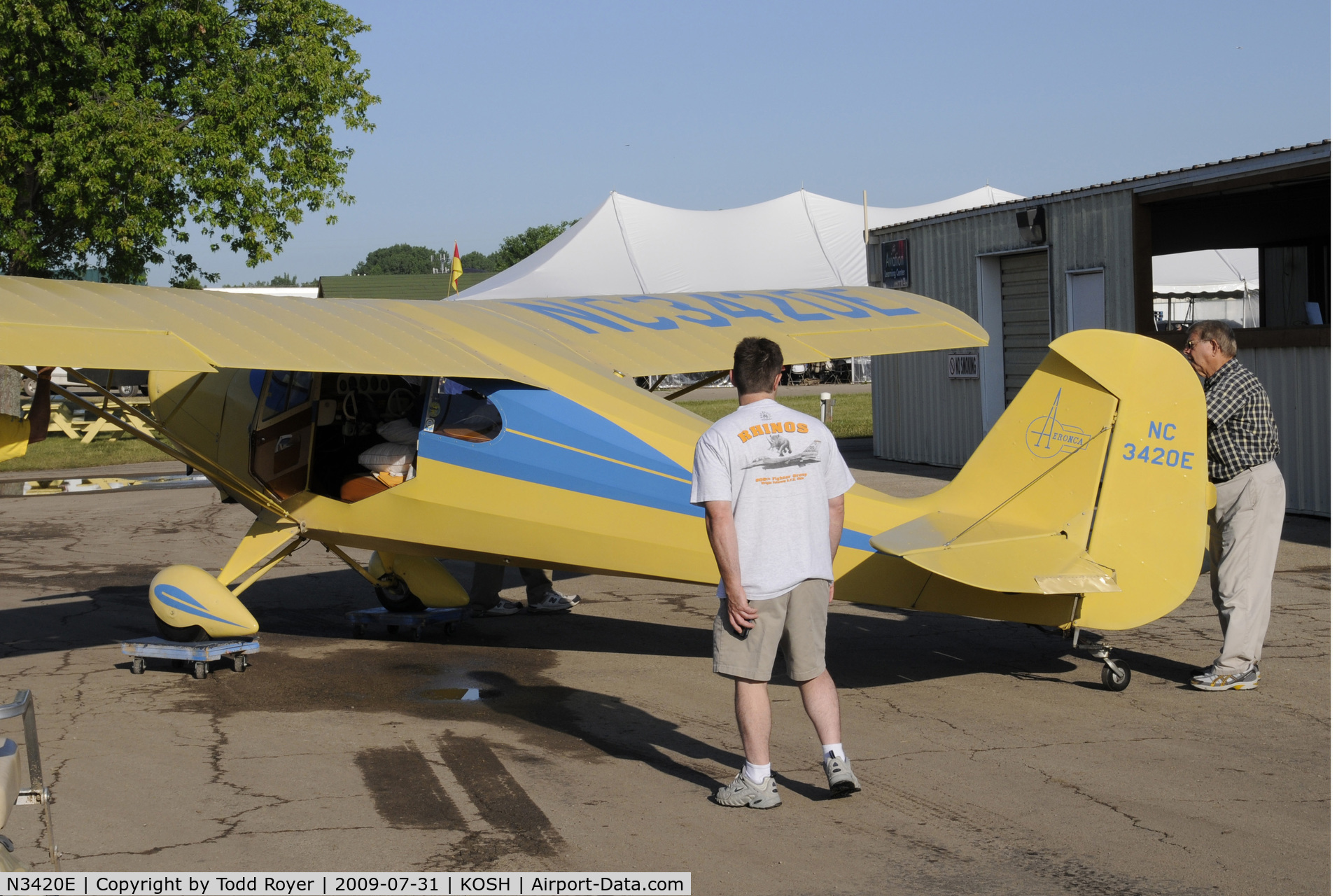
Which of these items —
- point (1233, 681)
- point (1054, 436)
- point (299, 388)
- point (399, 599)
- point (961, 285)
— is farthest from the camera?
point (961, 285)

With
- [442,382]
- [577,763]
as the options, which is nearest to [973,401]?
[442,382]

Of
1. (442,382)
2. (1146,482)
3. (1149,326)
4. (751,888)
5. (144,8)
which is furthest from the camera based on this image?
(144,8)

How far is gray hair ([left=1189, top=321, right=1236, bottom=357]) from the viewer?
6465 mm

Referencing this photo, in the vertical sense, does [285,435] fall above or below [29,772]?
above

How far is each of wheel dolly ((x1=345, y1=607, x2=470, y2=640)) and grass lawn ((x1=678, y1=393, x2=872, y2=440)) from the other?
48.6ft

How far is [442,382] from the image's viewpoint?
7141 mm

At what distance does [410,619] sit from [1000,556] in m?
4.51

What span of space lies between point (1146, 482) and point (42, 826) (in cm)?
506

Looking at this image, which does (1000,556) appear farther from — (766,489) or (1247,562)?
(1247,562)

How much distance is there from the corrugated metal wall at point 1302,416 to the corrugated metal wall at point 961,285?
2039mm

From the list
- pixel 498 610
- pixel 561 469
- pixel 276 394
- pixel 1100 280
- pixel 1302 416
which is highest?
pixel 1100 280

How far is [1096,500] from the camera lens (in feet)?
18.9

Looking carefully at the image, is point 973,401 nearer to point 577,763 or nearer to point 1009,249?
point 1009,249

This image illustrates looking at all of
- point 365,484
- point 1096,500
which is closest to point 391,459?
point 365,484
